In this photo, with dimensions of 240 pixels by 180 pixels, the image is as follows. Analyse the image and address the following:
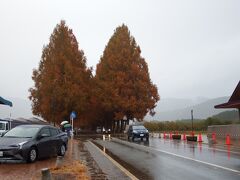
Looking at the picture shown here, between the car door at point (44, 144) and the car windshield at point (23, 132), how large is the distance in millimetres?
288

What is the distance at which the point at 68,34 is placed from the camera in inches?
2162

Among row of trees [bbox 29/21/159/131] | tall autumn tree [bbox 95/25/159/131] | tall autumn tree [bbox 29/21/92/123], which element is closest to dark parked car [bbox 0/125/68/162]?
tall autumn tree [bbox 29/21/92/123]

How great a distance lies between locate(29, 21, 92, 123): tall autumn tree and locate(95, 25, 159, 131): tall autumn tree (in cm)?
439

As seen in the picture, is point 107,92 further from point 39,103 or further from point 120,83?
point 39,103

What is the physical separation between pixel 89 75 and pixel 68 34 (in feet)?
19.0

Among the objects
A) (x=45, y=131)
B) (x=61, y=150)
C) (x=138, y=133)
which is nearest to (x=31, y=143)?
(x=45, y=131)

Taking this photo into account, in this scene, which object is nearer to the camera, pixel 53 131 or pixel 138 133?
pixel 53 131

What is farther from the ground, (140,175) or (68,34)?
(68,34)

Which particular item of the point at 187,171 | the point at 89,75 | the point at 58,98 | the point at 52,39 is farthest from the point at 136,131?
the point at 187,171

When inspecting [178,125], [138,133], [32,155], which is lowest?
[32,155]

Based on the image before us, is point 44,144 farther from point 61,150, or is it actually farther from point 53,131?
point 61,150

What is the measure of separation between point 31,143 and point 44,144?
1357 mm

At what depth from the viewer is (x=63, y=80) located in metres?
52.2

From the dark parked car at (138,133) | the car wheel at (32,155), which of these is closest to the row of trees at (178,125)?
the dark parked car at (138,133)
